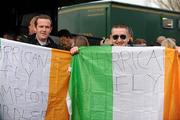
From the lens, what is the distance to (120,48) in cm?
537

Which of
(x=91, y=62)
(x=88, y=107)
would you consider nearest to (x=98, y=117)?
(x=88, y=107)

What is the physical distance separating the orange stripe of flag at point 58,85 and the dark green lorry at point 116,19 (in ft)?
17.8

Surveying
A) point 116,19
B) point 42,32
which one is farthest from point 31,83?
point 116,19

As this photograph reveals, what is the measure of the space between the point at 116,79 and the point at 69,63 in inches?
21.9

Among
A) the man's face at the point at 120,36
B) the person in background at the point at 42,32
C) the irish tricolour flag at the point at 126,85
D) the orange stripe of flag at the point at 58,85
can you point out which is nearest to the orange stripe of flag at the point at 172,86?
the irish tricolour flag at the point at 126,85

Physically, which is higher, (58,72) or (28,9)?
(28,9)

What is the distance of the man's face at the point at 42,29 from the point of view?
554cm

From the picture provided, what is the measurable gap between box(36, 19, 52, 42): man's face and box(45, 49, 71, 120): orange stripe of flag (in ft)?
0.66

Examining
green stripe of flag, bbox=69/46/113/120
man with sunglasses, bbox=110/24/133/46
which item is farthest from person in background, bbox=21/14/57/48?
man with sunglasses, bbox=110/24/133/46

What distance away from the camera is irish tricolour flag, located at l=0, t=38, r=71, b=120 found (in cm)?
533

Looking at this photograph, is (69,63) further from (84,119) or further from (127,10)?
(127,10)

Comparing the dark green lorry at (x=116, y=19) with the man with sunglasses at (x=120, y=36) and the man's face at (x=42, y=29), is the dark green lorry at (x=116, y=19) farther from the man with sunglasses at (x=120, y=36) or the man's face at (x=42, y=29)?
the man's face at (x=42, y=29)

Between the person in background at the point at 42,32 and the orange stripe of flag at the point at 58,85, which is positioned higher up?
the person in background at the point at 42,32

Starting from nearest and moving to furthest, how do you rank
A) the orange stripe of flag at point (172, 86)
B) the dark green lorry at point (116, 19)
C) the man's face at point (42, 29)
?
the orange stripe of flag at point (172, 86), the man's face at point (42, 29), the dark green lorry at point (116, 19)
